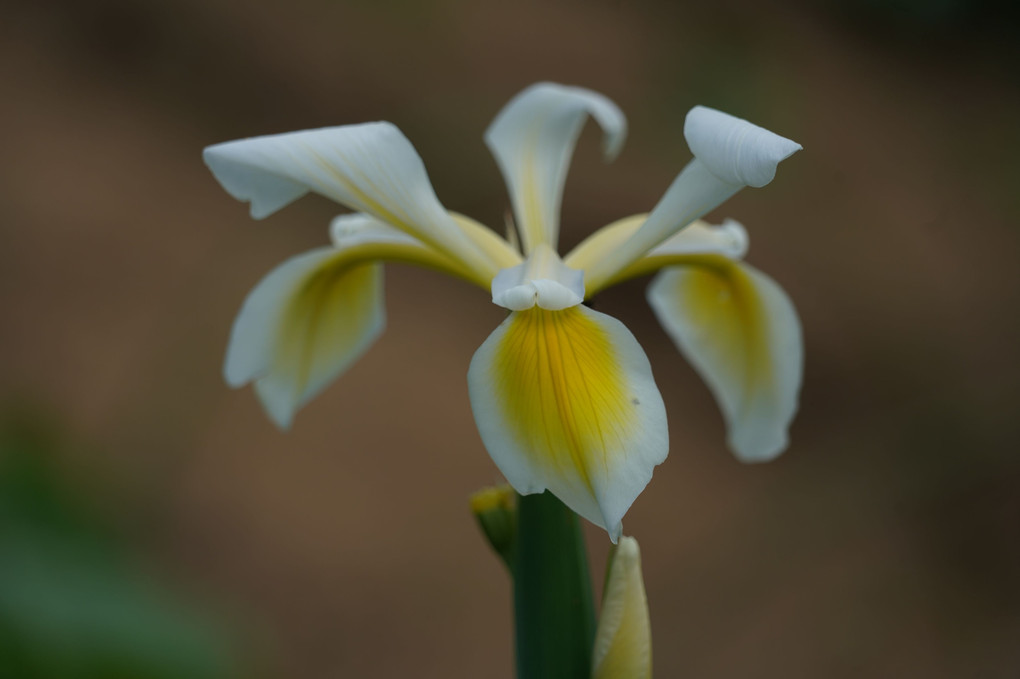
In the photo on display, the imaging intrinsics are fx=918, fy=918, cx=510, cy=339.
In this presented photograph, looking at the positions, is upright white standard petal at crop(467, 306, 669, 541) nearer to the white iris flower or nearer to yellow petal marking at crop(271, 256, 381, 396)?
the white iris flower

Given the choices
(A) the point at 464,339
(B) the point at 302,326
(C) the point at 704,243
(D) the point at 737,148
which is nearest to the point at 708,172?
(D) the point at 737,148

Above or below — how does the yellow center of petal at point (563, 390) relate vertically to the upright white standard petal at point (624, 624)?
above

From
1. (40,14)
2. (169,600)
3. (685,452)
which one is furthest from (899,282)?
(40,14)

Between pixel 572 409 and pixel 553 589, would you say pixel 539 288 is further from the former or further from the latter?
pixel 553 589

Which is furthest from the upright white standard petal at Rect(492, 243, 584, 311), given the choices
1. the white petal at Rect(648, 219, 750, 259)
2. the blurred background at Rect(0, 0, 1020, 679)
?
the blurred background at Rect(0, 0, 1020, 679)

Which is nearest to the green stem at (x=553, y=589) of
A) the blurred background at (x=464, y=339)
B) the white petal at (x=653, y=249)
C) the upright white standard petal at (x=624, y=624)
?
the upright white standard petal at (x=624, y=624)

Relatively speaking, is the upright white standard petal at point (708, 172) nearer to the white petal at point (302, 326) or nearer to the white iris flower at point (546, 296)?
the white iris flower at point (546, 296)

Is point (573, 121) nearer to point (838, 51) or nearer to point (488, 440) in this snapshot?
point (488, 440)
